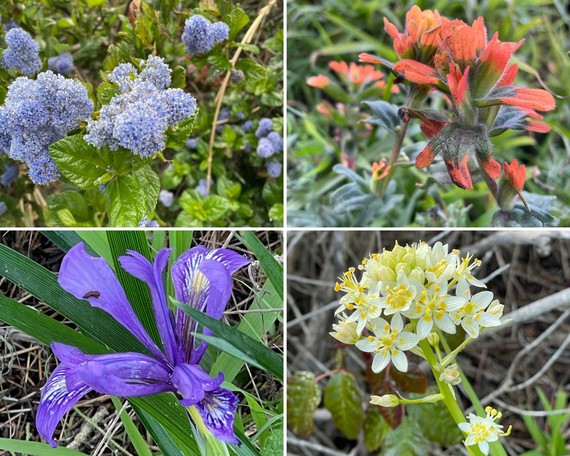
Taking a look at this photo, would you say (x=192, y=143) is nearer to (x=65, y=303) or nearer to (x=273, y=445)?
(x=65, y=303)

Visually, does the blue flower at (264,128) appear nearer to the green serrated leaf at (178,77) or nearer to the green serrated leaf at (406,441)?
the green serrated leaf at (178,77)

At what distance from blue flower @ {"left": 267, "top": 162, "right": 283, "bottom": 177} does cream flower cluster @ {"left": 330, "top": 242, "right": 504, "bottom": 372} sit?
0.58m

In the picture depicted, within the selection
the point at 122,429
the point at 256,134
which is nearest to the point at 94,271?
the point at 122,429

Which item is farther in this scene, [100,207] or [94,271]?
[100,207]

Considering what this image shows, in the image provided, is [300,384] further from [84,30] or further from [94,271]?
[84,30]

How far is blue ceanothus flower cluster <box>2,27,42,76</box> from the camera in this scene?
1.10m

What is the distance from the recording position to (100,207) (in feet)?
3.96

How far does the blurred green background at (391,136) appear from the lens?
137cm

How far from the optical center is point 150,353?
936mm

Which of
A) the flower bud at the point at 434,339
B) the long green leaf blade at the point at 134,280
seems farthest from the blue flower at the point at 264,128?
the flower bud at the point at 434,339

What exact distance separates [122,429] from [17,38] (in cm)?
77

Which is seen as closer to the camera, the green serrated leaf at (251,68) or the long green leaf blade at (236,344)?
the long green leaf blade at (236,344)

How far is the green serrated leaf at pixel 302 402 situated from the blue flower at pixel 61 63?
2.57 feet

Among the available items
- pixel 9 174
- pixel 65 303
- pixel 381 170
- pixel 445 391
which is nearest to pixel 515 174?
pixel 381 170
